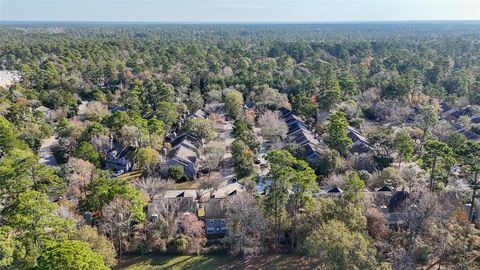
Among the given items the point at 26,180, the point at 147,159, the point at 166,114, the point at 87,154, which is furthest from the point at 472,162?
the point at 166,114

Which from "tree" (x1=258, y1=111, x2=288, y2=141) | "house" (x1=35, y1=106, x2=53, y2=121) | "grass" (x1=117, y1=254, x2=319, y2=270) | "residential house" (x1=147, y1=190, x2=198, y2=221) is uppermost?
"house" (x1=35, y1=106, x2=53, y2=121)

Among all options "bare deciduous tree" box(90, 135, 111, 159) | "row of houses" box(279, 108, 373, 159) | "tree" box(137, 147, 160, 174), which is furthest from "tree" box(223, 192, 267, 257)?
"bare deciduous tree" box(90, 135, 111, 159)

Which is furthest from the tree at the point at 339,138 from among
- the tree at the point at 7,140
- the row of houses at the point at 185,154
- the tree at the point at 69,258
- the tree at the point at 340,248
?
the tree at the point at 7,140

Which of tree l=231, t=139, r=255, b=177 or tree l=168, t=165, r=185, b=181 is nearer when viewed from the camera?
tree l=168, t=165, r=185, b=181

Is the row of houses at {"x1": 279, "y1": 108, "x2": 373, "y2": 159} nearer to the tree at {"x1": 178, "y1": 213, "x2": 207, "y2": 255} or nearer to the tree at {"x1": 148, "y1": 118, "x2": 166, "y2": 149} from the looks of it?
the tree at {"x1": 148, "y1": 118, "x2": 166, "y2": 149}

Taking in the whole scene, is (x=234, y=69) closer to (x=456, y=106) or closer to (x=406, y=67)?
(x=406, y=67)

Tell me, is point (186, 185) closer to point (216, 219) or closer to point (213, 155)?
point (213, 155)
